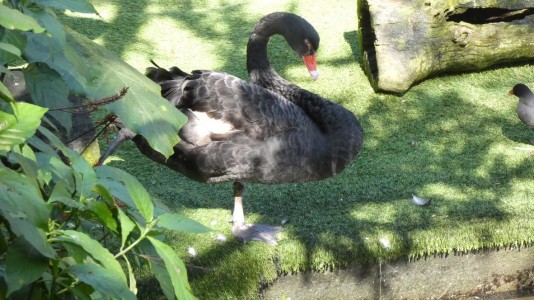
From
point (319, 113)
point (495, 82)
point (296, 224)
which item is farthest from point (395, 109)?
point (296, 224)

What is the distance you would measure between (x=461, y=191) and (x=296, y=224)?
0.95m

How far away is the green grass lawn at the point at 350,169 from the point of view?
364 cm

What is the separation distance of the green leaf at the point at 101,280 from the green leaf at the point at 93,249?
1 cm

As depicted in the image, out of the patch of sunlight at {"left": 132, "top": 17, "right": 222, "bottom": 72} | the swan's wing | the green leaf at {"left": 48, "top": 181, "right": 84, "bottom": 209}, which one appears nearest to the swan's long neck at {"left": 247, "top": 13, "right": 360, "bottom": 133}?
the swan's wing

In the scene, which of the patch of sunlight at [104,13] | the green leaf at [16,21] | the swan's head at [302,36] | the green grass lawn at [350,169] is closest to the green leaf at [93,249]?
the green leaf at [16,21]

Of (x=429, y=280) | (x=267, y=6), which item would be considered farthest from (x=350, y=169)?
(x=267, y=6)

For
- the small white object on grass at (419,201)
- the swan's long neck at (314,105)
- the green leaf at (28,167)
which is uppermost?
the green leaf at (28,167)

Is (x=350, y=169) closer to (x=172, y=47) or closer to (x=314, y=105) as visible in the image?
(x=314, y=105)

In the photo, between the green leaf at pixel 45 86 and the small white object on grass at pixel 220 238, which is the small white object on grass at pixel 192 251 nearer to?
the small white object on grass at pixel 220 238

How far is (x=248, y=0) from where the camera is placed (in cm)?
674

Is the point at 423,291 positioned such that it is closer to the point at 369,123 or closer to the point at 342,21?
the point at 369,123

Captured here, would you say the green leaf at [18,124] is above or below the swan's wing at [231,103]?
above

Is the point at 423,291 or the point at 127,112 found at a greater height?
the point at 127,112

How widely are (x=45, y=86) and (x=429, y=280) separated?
2.67m
